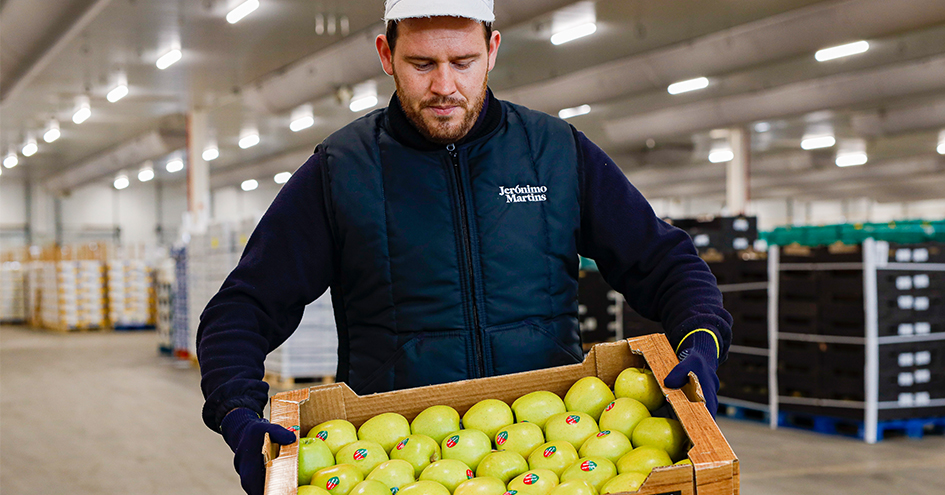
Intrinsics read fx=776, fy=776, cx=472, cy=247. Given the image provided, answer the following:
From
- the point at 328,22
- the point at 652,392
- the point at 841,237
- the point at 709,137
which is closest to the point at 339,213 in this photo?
the point at 652,392

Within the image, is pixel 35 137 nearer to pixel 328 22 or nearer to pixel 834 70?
pixel 328 22

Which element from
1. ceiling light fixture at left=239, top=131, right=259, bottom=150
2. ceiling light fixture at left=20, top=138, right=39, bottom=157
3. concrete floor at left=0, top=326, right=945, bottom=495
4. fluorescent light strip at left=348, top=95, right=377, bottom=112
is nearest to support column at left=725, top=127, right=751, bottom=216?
fluorescent light strip at left=348, top=95, right=377, bottom=112

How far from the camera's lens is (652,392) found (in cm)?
151

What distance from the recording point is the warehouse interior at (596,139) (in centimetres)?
645

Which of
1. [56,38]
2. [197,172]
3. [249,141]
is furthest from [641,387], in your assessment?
[249,141]

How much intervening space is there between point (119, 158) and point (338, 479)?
21.7 metres

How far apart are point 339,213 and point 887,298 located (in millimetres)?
6002

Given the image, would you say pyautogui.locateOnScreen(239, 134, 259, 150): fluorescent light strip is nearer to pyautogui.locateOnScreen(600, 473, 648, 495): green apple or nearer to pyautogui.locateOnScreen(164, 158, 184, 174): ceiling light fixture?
pyautogui.locateOnScreen(164, 158, 184, 174): ceiling light fixture

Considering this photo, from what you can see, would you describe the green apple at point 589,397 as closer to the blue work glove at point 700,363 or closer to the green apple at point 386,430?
the blue work glove at point 700,363

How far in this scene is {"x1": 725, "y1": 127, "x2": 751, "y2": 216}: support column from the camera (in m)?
16.6

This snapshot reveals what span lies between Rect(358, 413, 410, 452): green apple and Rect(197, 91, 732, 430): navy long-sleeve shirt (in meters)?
0.21

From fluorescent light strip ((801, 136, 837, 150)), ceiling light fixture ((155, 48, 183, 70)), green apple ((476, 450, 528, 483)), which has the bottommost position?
green apple ((476, 450, 528, 483))

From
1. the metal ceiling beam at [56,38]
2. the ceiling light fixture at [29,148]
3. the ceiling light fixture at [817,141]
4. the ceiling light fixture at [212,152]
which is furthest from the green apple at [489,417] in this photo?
the ceiling light fixture at [29,148]

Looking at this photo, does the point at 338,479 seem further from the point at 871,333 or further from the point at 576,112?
the point at 576,112
